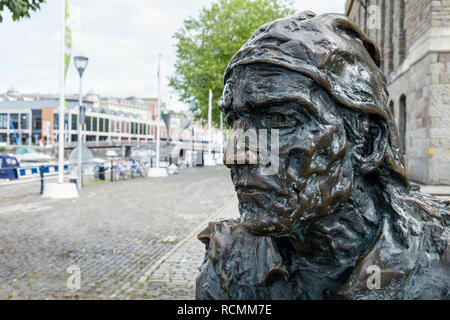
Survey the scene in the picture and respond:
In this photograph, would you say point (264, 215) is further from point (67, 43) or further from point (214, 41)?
point (214, 41)

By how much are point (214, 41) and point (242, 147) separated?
2456 cm

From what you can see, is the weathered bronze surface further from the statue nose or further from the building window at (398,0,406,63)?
the building window at (398,0,406,63)

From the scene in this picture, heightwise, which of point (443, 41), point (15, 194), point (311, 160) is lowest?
point (15, 194)

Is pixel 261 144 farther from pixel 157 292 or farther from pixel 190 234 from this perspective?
pixel 190 234

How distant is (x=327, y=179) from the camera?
4.65 ft

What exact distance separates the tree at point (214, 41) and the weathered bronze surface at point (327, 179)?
71.9 feet

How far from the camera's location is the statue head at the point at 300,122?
4.50 ft

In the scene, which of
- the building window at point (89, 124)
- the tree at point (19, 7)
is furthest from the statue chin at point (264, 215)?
the building window at point (89, 124)

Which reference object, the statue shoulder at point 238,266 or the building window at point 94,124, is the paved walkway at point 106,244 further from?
the building window at point 94,124

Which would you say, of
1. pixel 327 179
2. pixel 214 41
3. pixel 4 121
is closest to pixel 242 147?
pixel 327 179

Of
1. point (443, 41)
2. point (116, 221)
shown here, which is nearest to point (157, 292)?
point (116, 221)

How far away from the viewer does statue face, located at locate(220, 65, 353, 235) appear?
1368mm

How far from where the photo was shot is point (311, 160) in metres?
1.37
